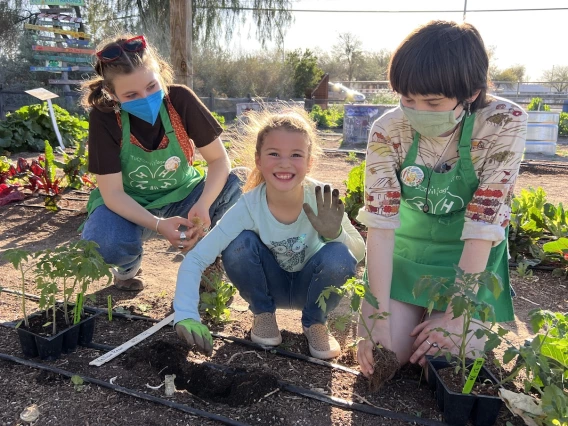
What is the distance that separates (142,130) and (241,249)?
977 mm

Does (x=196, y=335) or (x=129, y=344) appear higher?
(x=196, y=335)

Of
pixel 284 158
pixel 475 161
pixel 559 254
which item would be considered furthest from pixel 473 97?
pixel 559 254

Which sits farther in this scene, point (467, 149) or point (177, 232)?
point (177, 232)

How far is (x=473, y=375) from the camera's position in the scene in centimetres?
159

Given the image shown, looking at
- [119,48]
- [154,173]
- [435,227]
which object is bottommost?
[435,227]

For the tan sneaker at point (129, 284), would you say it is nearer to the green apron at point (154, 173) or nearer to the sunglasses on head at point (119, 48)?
the green apron at point (154, 173)

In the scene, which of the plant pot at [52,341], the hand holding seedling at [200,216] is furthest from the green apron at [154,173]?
the plant pot at [52,341]

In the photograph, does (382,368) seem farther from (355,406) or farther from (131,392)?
(131,392)

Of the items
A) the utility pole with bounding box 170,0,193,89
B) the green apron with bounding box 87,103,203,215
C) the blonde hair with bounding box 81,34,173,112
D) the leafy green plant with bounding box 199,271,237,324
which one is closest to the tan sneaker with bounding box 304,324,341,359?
the leafy green plant with bounding box 199,271,237,324

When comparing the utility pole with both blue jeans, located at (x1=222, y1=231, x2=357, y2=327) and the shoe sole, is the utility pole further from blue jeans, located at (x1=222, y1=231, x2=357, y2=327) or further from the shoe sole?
the shoe sole

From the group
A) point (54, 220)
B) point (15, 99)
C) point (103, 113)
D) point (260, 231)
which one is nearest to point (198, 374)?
point (260, 231)

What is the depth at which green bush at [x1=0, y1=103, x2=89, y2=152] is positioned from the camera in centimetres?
808

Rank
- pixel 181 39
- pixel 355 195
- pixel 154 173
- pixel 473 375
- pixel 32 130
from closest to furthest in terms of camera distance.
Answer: pixel 473 375, pixel 154 173, pixel 355 195, pixel 181 39, pixel 32 130

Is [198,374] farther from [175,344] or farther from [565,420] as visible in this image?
[565,420]
